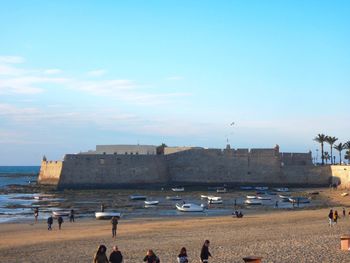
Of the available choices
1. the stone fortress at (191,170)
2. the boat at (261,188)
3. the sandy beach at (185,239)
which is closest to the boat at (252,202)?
the sandy beach at (185,239)

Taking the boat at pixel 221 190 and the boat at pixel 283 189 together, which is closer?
the boat at pixel 221 190

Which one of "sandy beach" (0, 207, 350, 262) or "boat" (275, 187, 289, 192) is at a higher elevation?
"boat" (275, 187, 289, 192)

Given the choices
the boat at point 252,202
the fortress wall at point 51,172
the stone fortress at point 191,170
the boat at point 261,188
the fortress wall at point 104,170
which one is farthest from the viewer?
the fortress wall at point 51,172

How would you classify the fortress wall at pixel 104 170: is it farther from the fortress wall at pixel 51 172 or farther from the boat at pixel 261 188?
the boat at pixel 261 188

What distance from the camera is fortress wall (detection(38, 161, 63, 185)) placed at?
238 ft

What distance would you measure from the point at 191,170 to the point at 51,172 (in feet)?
64.1

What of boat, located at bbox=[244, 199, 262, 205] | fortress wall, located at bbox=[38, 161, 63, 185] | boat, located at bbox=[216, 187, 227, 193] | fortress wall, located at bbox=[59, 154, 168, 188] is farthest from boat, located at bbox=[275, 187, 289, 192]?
fortress wall, located at bbox=[38, 161, 63, 185]

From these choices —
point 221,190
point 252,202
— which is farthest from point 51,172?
point 252,202

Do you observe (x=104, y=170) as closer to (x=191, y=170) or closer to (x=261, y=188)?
(x=191, y=170)

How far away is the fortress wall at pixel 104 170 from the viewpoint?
70.3m

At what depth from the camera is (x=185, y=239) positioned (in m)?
23.3

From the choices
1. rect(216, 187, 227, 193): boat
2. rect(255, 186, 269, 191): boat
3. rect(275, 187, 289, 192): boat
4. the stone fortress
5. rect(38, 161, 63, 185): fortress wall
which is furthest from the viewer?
rect(38, 161, 63, 185): fortress wall

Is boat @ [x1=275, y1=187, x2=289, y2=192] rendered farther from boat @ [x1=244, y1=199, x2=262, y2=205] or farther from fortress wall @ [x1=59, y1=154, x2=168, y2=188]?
boat @ [x1=244, y1=199, x2=262, y2=205]

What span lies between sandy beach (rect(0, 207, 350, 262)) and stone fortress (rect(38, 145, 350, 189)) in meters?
36.4
